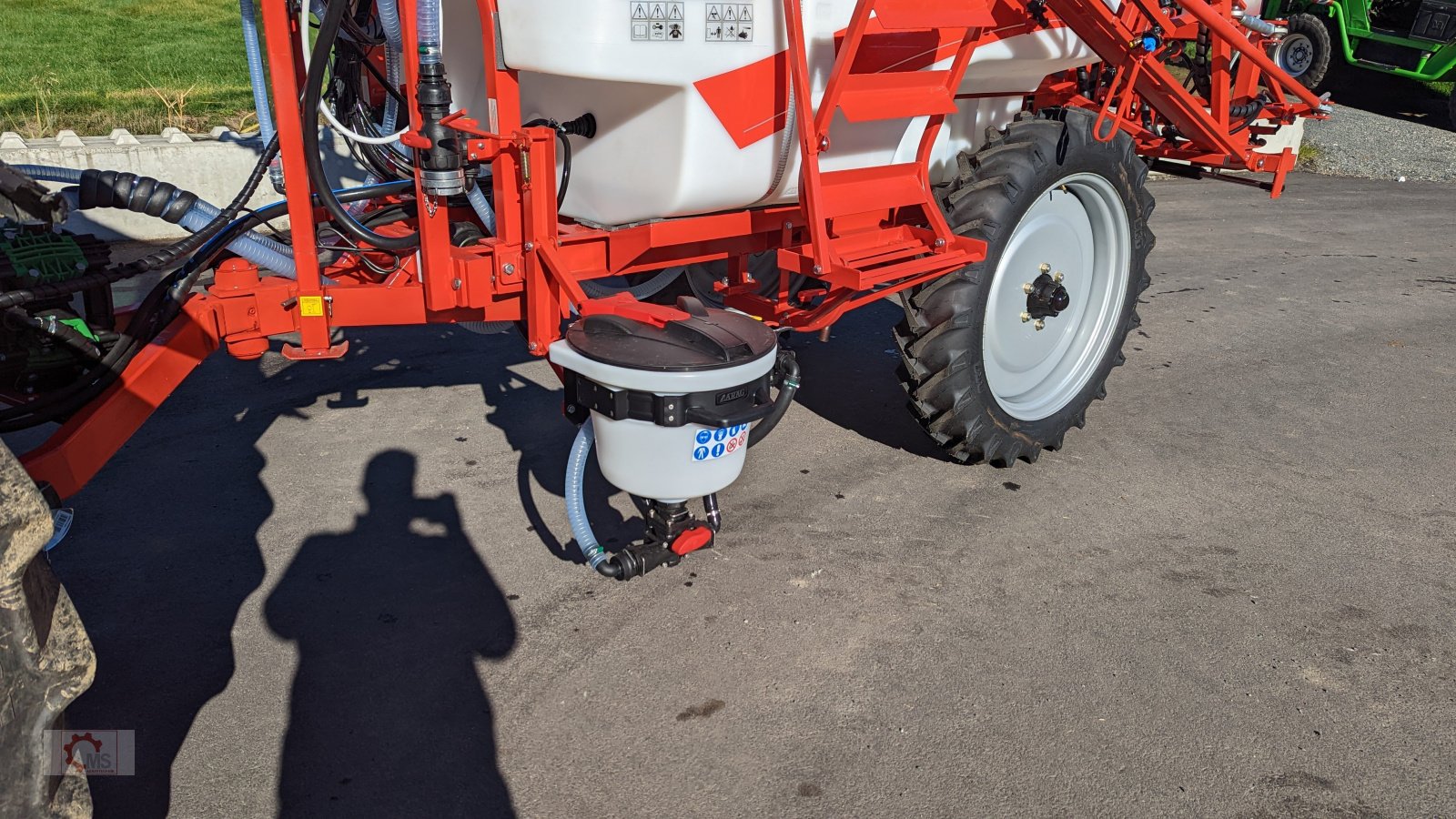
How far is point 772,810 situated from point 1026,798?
576mm

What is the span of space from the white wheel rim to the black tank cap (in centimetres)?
124

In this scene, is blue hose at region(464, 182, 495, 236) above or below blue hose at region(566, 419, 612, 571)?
above

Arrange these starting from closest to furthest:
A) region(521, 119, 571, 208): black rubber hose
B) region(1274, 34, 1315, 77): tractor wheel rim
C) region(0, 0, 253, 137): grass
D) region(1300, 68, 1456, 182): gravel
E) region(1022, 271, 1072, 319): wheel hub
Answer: region(521, 119, 571, 208): black rubber hose
region(1022, 271, 1072, 319): wheel hub
region(0, 0, 253, 137): grass
region(1300, 68, 1456, 182): gravel
region(1274, 34, 1315, 77): tractor wheel rim

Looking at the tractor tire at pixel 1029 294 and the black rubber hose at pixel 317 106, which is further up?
the black rubber hose at pixel 317 106

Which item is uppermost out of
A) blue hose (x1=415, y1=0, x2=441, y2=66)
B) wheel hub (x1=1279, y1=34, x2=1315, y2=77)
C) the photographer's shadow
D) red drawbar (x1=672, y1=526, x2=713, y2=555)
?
wheel hub (x1=1279, y1=34, x2=1315, y2=77)

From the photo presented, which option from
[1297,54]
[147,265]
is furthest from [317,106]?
[1297,54]

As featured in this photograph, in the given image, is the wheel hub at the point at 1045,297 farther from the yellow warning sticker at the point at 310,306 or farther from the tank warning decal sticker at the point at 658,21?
the yellow warning sticker at the point at 310,306

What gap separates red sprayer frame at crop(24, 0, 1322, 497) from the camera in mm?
2711

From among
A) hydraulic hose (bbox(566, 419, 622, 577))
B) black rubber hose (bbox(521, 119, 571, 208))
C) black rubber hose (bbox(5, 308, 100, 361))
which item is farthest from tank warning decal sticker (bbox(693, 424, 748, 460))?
black rubber hose (bbox(5, 308, 100, 361))

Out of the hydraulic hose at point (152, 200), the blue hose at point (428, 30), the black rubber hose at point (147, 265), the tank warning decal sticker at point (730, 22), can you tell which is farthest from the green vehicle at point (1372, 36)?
the hydraulic hose at point (152, 200)

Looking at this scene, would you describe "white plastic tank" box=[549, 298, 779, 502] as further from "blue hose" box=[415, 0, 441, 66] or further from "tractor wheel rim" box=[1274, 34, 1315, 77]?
"tractor wheel rim" box=[1274, 34, 1315, 77]

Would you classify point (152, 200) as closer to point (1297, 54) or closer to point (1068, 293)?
point (1068, 293)

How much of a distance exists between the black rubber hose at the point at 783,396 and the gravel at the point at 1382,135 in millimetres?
10859

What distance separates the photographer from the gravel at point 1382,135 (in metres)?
11.6
